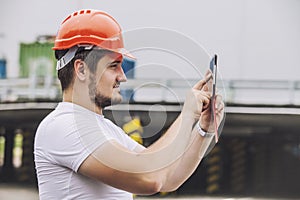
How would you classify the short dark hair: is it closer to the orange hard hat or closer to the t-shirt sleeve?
the orange hard hat

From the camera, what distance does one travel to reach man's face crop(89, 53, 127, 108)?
80.6 inches

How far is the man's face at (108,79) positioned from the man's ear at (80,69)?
0.9 inches

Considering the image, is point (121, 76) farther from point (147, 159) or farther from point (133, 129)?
point (133, 129)

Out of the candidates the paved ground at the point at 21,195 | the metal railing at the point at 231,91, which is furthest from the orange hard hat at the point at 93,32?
the metal railing at the point at 231,91

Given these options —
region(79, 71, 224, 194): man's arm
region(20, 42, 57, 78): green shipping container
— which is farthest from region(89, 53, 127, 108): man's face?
region(20, 42, 57, 78): green shipping container

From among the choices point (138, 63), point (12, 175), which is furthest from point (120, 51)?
point (12, 175)

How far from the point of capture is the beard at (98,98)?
2.05 metres

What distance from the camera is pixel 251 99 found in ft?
59.6

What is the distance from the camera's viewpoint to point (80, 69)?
2098mm

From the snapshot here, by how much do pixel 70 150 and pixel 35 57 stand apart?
20.4 meters

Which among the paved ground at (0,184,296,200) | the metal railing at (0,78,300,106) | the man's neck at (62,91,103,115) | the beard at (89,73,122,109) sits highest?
the beard at (89,73,122,109)

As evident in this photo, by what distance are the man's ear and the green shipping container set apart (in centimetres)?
1981

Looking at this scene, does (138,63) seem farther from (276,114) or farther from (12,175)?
(12,175)

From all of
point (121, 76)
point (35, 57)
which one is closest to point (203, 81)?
point (121, 76)
